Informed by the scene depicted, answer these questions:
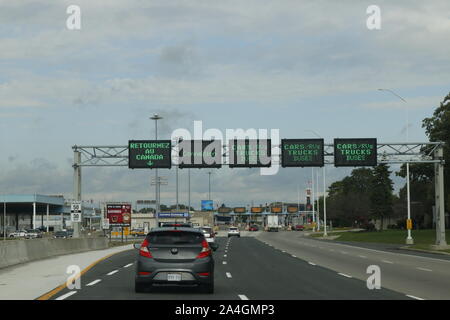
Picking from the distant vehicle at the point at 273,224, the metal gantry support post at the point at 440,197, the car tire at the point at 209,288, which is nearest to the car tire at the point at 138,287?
the car tire at the point at 209,288

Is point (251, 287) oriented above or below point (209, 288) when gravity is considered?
below

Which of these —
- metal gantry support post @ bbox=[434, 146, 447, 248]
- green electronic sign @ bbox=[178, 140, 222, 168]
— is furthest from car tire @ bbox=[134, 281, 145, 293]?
metal gantry support post @ bbox=[434, 146, 447, 248]

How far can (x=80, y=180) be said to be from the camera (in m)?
51.4

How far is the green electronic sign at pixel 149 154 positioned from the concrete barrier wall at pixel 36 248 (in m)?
6.14

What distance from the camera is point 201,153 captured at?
49531 millimetres

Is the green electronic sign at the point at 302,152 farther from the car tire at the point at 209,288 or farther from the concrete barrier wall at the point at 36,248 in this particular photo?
the car tire at the point at 209,288

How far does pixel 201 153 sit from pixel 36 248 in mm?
16817

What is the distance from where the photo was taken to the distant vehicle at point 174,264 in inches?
696

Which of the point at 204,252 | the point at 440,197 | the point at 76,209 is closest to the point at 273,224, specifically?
the point at 440,197

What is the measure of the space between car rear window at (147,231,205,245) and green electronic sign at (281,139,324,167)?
1247 inches

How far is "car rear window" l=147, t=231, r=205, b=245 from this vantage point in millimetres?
18109

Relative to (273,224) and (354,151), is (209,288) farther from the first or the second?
(273,224)
